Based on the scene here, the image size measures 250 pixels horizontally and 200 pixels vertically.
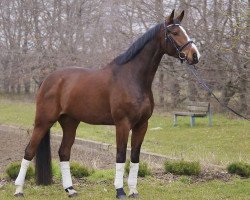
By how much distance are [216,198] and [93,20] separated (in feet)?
65.0

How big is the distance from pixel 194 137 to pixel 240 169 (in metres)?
5.44

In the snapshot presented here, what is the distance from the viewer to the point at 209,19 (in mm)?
16906

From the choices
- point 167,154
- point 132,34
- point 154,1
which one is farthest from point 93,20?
point 167,154

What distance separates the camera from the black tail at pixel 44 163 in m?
5.96

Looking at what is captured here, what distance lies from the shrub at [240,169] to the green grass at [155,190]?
239mm

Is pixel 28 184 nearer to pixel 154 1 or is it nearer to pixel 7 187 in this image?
pixel 7 187

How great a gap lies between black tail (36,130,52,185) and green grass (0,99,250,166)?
2848 mm

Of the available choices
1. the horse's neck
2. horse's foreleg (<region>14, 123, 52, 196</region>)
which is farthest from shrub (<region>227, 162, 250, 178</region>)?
horse's foreleg (<region>14, 123, 52, 196</region>)

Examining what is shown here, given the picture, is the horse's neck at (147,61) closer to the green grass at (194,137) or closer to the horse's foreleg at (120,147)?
the horse's foreleg at (120,147)

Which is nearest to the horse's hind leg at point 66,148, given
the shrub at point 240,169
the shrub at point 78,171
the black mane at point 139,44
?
the shrub at point 78,171

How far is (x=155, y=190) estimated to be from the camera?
5996 millimetres

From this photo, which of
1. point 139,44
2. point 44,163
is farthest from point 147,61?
point 44,163

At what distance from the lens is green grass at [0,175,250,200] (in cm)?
564

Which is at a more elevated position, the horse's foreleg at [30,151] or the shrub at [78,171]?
the horse's foreleg at [30,151]
